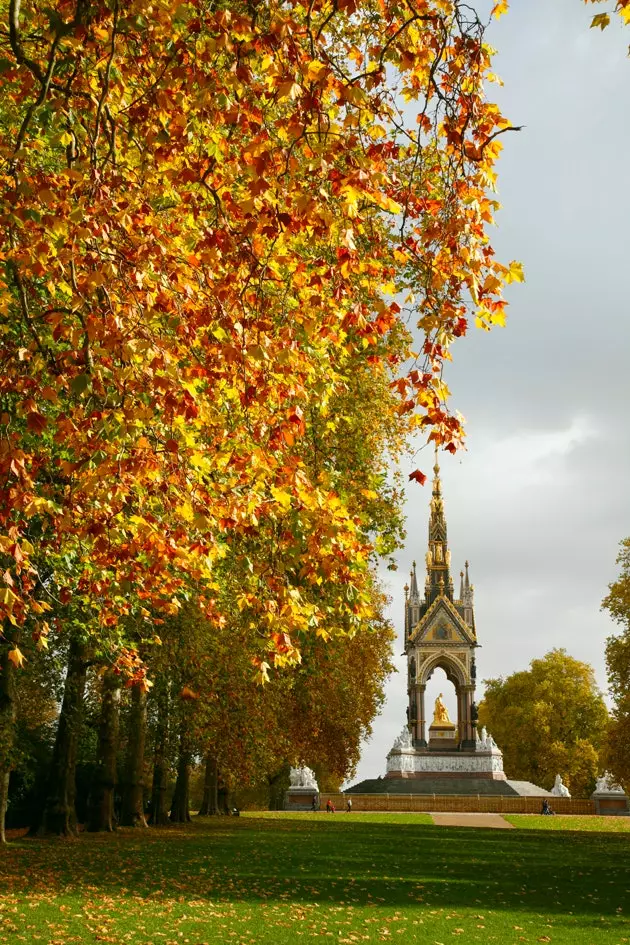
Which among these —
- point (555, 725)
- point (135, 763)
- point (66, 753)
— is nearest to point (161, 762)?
point (135, 763)

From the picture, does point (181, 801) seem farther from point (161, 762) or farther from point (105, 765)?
point (105, 765)

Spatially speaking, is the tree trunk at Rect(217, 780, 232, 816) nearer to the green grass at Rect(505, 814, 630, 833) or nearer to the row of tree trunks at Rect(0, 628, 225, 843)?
the green grass at Rect(505, 814, 630, 833)

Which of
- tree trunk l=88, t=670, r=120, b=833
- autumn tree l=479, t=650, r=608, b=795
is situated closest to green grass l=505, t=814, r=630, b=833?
tree trunk l=88, t=670, r=120, b=833

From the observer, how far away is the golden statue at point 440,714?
208 ft

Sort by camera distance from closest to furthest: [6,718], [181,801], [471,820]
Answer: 1. [6,718]
2. [181,801]
3. [471,820]

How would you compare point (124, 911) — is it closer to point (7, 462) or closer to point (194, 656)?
point (7, 462)

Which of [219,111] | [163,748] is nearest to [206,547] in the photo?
[219,111]

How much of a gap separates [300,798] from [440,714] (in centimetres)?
1635

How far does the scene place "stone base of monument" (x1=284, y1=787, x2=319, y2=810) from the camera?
5053 cm

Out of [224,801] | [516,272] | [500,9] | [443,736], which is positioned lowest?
[224,801]

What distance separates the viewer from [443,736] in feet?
205

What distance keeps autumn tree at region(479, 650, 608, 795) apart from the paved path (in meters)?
27.2

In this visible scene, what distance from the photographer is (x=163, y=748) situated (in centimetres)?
3169

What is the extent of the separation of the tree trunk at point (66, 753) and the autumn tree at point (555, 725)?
5112 centimetres
